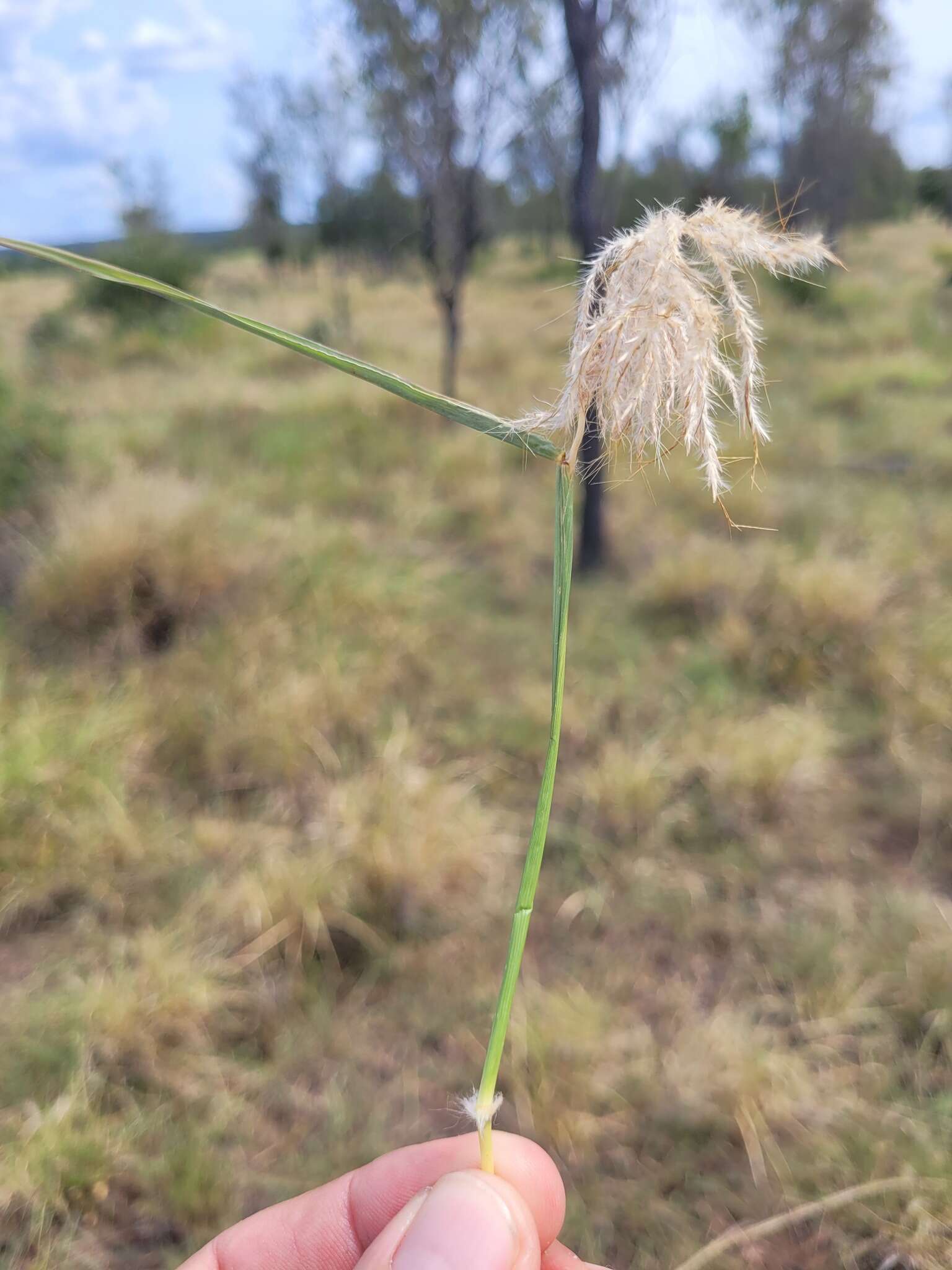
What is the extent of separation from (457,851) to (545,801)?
1.60 metres

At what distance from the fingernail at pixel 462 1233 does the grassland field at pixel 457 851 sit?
0.76 metres

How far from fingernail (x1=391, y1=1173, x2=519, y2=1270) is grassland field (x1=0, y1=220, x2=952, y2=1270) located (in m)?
0.76

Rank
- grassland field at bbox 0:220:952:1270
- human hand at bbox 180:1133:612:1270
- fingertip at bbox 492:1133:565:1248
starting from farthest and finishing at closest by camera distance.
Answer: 1. grassland field at bbox 0:220:952:1270
2. fingertip at bbox 492:1133:565:1248
3. human hand at bbox 180:1133:612:1270

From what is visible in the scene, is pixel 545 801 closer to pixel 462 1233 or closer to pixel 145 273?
pixel 462 1233

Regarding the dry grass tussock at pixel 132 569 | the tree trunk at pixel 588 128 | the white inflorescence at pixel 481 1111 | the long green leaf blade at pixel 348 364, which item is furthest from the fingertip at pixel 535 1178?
the dry grass tussock at pixel 132 569

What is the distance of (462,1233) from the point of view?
0.90 meters

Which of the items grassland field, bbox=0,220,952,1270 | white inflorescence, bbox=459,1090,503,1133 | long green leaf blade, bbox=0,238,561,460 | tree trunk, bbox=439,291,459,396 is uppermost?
tree trunk, bbox=439,291,459,396

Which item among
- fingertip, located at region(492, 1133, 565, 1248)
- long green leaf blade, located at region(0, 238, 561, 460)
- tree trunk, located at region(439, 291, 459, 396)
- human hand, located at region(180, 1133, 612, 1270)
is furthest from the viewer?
tree trunk, located at region(439, 291, 459, 396)

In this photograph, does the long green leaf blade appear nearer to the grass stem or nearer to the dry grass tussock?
the grass stem

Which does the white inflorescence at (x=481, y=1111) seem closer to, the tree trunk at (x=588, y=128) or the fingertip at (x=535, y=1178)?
the fingertip at (x=535, y=1178)

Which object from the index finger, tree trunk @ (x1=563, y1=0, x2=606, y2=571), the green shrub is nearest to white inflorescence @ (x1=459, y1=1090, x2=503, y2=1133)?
the index finger

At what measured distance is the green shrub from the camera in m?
11.0

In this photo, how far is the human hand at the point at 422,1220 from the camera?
0.90 meters

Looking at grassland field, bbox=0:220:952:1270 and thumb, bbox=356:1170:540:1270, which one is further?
grassland field, bbox=0:220:952:1270
